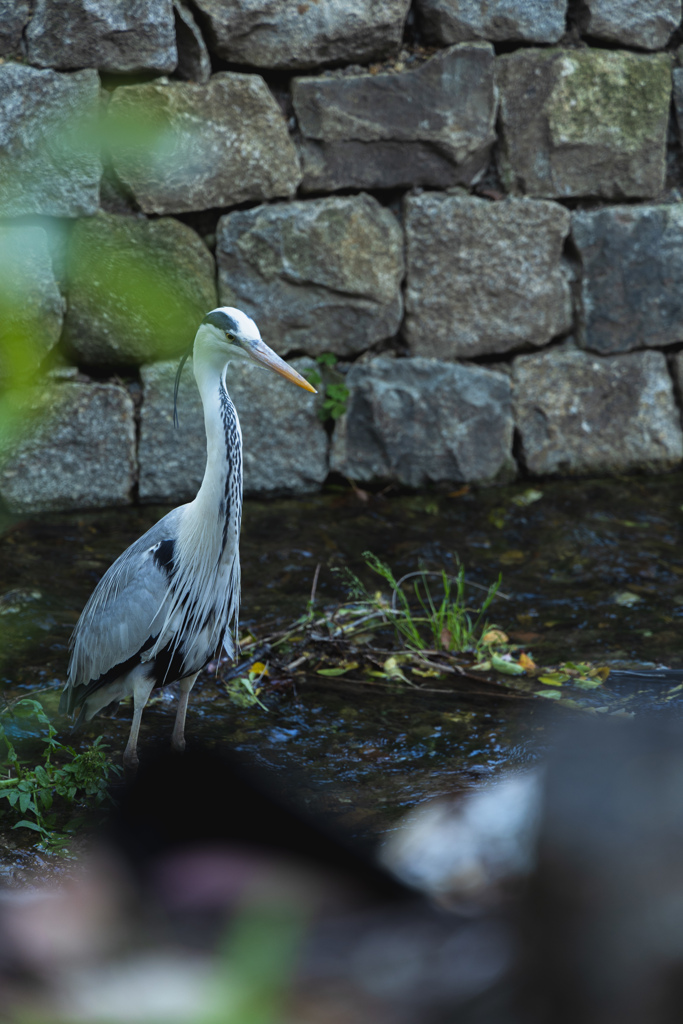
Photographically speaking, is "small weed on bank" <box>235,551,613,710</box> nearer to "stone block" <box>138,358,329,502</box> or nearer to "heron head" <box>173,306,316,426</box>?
"heron head" <box>173,306,316,426</box>

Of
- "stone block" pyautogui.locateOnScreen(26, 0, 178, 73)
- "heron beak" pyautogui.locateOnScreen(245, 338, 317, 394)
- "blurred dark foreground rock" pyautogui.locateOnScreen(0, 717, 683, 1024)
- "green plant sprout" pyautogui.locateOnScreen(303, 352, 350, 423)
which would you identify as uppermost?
"stone block" pyautogui.locateOnScreen(26, 0, 178, 73)

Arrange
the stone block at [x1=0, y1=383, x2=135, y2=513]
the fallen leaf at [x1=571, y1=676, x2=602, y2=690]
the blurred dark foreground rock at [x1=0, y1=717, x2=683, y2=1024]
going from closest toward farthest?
the blurred dark foreground rock at [x1=0, y1=717, x2=683, y2=1024], the fallen leaf at [x1=571, y1=676, x2=602, y2=690], the stone block at [x1=0, y1=383, x2=135, y2=513]

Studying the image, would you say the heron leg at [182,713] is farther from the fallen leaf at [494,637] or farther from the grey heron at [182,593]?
the fallen leaf at [494,637]

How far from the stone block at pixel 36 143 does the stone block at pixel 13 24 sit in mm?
81

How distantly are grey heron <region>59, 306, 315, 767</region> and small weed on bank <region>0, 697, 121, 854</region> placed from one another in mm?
157

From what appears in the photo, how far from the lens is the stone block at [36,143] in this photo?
353cm

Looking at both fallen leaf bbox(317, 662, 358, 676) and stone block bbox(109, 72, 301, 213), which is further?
stone block bbox(109, 72, 301, 213)

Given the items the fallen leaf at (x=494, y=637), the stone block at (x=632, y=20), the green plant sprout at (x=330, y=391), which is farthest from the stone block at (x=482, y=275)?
the fallen leaf at (x=494, y=637)

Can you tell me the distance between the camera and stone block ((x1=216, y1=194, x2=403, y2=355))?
3.93 meters

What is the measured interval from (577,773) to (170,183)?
3781 mm

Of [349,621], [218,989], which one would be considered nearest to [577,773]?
[218,989]

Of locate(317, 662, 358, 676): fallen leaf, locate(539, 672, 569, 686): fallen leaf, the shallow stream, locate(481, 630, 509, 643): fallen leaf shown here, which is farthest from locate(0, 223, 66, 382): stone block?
locate(539, 672, 569, 686): fallen leaf

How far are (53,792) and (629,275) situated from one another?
130 inches

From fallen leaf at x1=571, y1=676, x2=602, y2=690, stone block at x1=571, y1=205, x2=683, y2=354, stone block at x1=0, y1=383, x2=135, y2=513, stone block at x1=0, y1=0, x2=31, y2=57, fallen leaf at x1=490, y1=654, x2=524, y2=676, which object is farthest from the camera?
stone block at x1=571, y1=205, x2=683, y2=354
